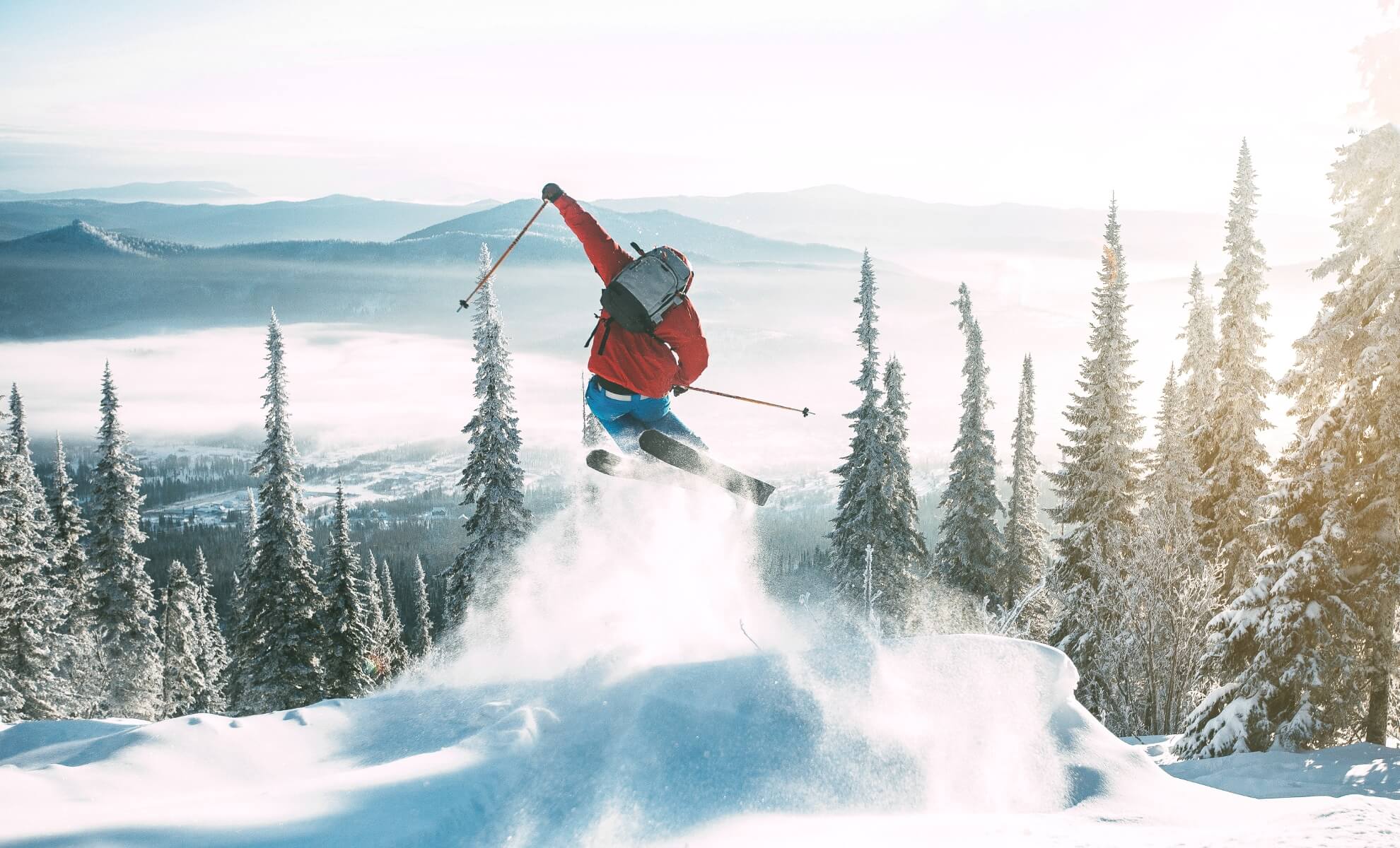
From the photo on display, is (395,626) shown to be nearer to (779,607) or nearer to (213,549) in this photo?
(779,607)

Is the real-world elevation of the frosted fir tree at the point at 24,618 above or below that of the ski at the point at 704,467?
below

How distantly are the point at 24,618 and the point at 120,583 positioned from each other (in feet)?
16.2

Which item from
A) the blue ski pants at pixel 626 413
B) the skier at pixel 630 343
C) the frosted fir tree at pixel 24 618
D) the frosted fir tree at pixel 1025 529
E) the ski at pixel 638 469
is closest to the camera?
Result: the skier at pixel 630 343

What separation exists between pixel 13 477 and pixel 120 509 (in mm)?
3582

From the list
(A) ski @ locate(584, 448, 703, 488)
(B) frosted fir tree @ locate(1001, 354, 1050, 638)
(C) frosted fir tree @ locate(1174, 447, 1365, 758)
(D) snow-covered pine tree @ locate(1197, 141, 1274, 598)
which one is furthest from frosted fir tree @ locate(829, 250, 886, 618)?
(A) ski @ locate(584, 448, 703, 488)

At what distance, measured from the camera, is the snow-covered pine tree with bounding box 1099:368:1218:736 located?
68.9ft

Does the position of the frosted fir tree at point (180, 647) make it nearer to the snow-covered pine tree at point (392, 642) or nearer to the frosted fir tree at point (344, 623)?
the snow-covered pine tree at point (392, 642)

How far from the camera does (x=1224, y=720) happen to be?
1529 centimetres

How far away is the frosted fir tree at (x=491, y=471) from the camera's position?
26125 millimetres

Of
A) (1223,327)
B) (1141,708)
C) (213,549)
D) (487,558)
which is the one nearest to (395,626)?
(487,558)

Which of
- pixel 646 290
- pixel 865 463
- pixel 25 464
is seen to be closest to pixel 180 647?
pixel 25 464

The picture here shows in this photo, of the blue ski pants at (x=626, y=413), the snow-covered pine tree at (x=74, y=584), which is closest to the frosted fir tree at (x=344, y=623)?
the snow-covered pine tree at (x=74, y=584)

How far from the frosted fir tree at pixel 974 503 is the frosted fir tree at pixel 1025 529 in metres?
0.46

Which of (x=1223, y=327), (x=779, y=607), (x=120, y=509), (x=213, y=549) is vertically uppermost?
(x=1223, y=327)
